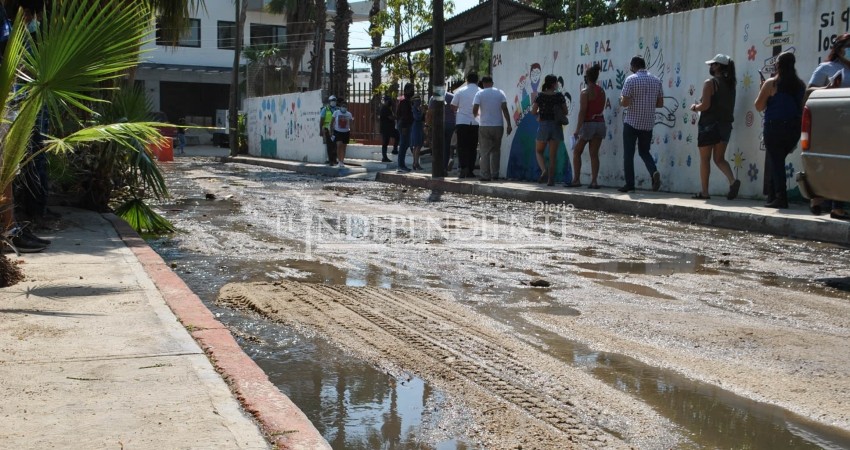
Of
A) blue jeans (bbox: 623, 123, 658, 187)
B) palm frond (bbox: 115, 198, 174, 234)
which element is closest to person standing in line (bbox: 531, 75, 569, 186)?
blue jeans (bbox: 623, 123, 658, 187)

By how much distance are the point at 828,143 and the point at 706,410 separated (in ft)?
14.1

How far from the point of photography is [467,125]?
17.3 m

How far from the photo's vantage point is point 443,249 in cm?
834

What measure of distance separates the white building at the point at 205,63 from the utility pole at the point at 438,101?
30650 millimetres

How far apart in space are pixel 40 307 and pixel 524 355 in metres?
2.52

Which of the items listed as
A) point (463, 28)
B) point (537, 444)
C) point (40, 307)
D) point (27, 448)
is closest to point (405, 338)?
point (537, 444)

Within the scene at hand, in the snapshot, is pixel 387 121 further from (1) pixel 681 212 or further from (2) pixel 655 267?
(2) pixel 655 267

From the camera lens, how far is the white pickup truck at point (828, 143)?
7336 mm

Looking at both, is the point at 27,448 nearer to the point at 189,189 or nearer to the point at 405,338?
the point at 405,338

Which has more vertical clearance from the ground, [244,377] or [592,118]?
[592,118]

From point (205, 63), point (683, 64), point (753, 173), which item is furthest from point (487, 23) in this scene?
point (205, 63)

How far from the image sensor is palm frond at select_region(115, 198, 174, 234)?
30.9 feet

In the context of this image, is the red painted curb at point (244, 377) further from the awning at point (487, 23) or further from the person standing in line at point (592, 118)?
the awning at point (487, 23)

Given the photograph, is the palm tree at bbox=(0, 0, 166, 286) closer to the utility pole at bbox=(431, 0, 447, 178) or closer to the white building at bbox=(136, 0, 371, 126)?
the utility pole at bbox=(431, 0, 447, 178)
